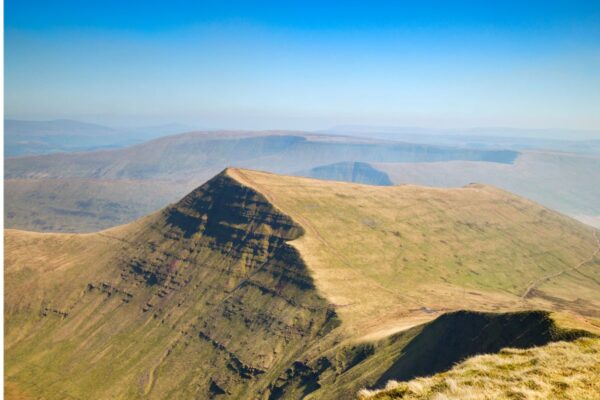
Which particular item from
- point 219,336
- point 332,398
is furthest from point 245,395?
point 332,398

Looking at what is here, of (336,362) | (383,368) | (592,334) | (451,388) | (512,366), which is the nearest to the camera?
(451,388)

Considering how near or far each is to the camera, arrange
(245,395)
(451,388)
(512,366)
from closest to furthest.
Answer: (451,388)
(512,366)
(245,395)

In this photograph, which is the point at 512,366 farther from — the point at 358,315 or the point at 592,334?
the point at 358,315

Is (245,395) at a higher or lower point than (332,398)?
lower

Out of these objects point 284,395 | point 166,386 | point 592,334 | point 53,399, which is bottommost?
point 53,399

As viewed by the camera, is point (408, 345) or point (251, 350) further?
point (251, 350)

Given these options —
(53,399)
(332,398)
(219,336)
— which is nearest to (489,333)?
(332,398)

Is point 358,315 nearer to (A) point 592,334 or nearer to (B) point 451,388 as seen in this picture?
(A) point 592,334
